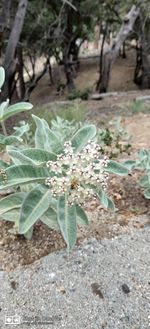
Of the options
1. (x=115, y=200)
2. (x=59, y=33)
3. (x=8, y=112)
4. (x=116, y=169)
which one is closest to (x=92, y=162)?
(x=116, y=169)

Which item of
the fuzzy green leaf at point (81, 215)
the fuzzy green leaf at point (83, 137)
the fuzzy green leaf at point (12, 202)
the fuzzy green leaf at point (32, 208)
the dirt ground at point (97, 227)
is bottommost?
the dirt ground at point (97, 227)

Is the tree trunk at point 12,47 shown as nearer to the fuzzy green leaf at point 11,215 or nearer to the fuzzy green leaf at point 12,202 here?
the fuzzy green leaf at point 11,215

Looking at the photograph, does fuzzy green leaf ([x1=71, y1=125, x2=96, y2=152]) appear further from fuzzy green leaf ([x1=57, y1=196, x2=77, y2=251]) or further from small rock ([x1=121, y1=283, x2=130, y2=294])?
small rock ([x1=121, y1=283, x2=130, y2=294])

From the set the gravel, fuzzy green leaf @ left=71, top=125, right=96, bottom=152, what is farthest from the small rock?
fuzzy green leaf @ left=71, top=125, right=96, bottom=152

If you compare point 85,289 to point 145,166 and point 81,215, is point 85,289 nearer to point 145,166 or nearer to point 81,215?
point 81,215

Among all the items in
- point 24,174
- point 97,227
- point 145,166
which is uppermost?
point 24,174

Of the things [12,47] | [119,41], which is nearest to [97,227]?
[12,47]

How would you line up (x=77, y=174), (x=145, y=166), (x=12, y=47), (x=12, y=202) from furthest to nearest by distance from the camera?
(x=12, y=47) → (x=145, y=166) → (x=12, y=202) → (x=77, y=174)

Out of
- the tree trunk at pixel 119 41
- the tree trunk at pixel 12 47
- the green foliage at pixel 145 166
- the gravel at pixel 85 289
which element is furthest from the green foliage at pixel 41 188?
the tree trunk at pixel 119 41
